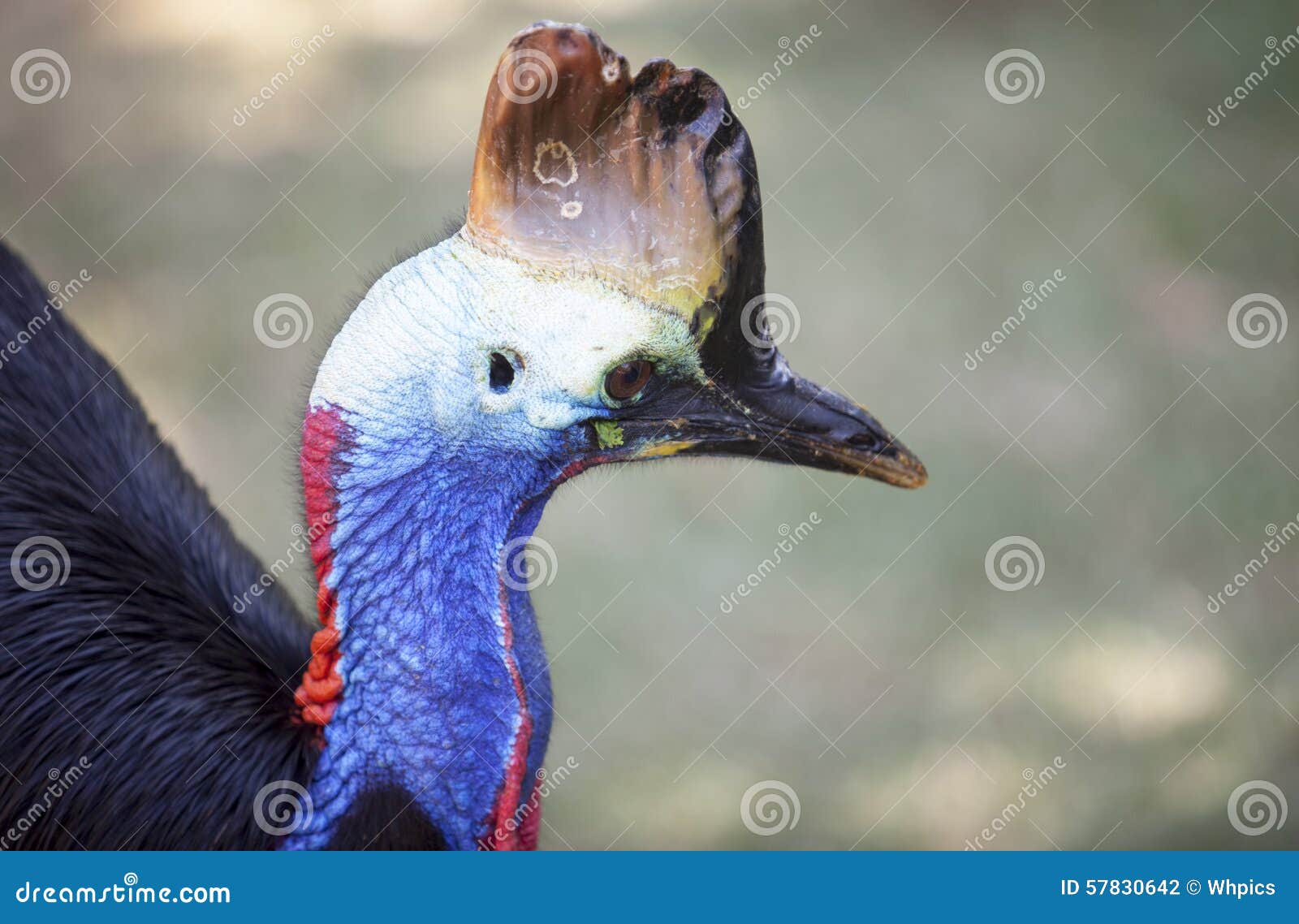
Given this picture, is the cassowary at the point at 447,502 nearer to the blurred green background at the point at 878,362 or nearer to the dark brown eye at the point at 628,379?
the dark brown eye at the point at 628,379

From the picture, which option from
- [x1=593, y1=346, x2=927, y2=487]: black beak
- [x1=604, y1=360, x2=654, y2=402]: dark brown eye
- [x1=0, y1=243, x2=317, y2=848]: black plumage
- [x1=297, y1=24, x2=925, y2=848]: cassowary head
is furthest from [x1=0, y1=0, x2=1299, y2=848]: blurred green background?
[x1=604, y1=360, x2=654, y2=402]: dark brown eye

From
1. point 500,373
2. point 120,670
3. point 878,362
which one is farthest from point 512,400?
point 878,362

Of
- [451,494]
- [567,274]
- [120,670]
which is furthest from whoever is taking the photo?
[120,670]

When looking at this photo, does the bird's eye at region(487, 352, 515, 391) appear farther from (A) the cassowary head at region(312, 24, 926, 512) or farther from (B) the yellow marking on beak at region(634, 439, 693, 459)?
(B) the yellow marking on beak at region(634, 439, 693, 459)

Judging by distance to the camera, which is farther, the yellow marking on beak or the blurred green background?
the blurred green background

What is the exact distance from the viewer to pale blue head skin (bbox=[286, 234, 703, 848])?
174 centimetres

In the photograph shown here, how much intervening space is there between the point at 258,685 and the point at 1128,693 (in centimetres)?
259

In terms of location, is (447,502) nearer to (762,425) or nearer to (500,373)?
(500,373)

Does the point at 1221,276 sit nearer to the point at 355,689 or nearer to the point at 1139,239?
the point at 1139,239

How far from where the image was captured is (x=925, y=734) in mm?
3564

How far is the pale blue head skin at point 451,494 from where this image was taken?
1.74 meters

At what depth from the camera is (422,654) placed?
73.5 inches

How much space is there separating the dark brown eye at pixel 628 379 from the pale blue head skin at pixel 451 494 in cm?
2

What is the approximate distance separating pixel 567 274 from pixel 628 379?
17cm
